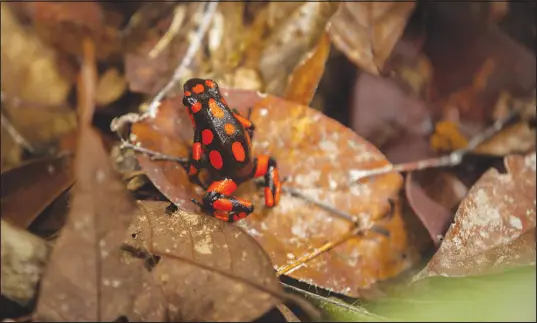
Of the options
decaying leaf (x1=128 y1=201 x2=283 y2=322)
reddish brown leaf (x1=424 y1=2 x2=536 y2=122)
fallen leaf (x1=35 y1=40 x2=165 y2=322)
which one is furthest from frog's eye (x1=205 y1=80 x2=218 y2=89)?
reddish brown leaf (x1=424 y1=2 x2=536 y2=122)

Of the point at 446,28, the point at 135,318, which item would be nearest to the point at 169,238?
the point at 135,318

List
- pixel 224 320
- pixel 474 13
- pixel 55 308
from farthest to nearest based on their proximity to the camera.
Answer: pixel 474 13 → pixel 224 320 → pixel 55 308

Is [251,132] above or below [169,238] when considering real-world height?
above

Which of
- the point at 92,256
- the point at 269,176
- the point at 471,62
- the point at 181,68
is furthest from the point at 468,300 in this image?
the point at 181,68

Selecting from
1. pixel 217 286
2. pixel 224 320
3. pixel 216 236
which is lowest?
pixel 224 320

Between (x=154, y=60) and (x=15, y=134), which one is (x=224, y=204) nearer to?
(x=154, y=60)

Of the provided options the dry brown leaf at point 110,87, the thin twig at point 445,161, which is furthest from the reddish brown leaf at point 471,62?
the dry brown leaf at point 110,87

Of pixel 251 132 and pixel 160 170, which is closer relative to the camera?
pixel 160 170

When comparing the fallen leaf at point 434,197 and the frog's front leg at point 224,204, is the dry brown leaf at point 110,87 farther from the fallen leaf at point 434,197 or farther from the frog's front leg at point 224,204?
the fallen leaf at point 434,197

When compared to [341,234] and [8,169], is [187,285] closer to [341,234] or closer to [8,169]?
[341,234]
